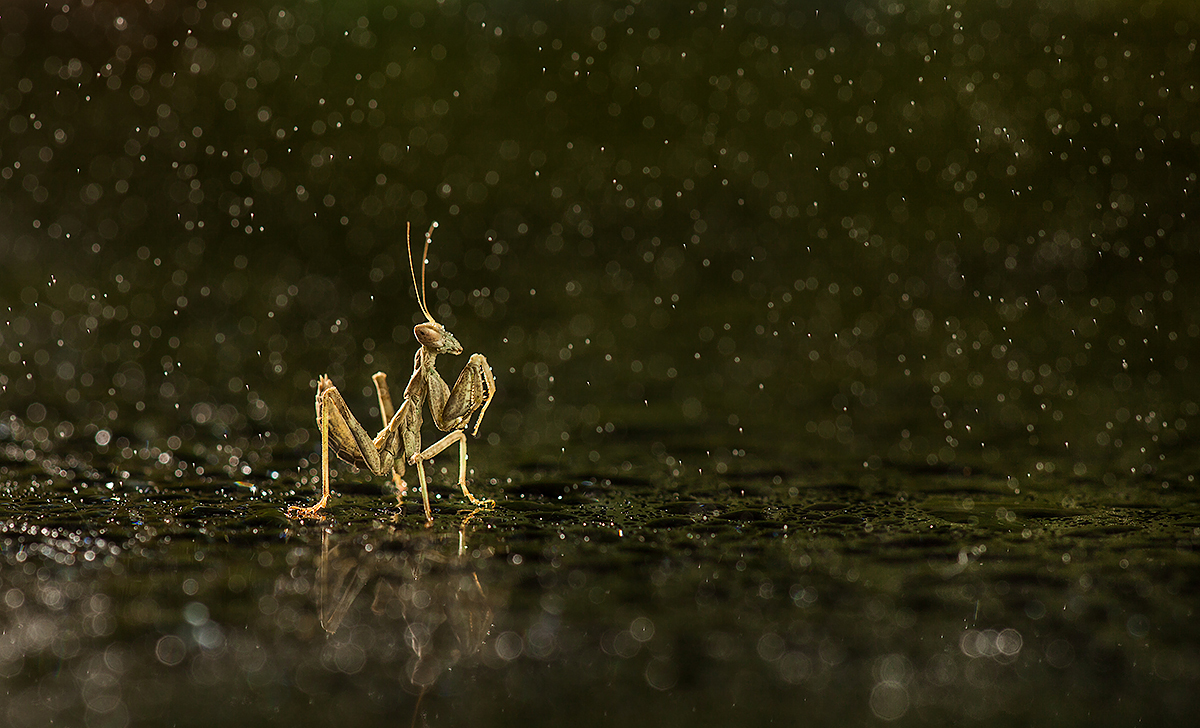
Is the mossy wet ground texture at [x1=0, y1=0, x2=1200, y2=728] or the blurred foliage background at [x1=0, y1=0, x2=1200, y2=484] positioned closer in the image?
the mossy wet ground texture at [x1=0, y1=0, x2=1200, y2=728]

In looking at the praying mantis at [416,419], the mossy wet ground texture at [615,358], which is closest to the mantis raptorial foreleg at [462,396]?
the praying mantis at [416,419]

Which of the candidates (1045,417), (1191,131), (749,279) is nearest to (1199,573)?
(1045,417)

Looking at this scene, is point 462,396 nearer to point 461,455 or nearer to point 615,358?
point 461,455

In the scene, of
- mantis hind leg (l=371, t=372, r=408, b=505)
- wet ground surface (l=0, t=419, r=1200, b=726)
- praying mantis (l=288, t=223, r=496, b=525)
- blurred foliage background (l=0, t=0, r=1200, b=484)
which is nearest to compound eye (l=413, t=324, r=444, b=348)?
praying mantis (l=288, t=223, r=496, b=525)

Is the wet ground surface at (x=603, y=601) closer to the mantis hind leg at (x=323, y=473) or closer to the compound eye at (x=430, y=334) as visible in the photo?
the mantis hind leg at (x=323, y=473)

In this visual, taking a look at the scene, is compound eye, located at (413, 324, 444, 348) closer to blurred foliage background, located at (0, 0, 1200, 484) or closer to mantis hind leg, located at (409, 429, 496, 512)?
mantis hind leg, located at (409, 429, 496, 512)

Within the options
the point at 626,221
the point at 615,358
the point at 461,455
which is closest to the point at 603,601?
the point at 461,455
